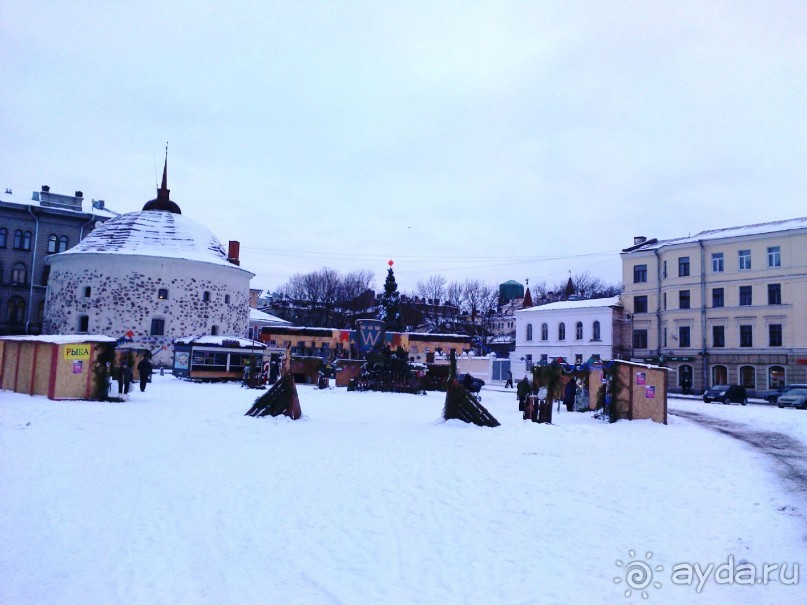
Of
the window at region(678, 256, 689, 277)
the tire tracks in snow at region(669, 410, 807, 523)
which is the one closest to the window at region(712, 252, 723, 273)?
the window at region(678, 256, 689, 277)

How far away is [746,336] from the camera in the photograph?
42.0 m

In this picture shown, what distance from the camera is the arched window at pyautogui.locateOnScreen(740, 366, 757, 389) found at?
41.0 metres

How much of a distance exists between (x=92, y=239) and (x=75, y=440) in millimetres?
40001

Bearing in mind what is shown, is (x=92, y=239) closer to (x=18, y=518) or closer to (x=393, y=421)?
(x=393, y=421)

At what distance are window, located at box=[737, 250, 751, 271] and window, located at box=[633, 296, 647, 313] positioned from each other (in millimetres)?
7641

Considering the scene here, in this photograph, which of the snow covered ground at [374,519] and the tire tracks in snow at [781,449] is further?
the tire tracks in snow at [781,449]

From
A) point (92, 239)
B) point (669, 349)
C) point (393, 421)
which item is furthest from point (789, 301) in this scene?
point (92, 239)

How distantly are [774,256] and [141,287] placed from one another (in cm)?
4550

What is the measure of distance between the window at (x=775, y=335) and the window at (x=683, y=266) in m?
7.07

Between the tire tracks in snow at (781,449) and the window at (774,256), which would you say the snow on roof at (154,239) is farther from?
the window at (774,256)

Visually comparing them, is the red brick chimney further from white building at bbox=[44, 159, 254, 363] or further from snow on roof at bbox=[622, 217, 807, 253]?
snow on roof at bbox=[622, 217, 807, 253]

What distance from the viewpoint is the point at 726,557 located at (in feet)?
21.0

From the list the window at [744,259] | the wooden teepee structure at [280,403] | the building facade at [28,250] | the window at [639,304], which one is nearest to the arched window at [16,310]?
the building facade at [28,250]

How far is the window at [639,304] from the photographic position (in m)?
48.5
